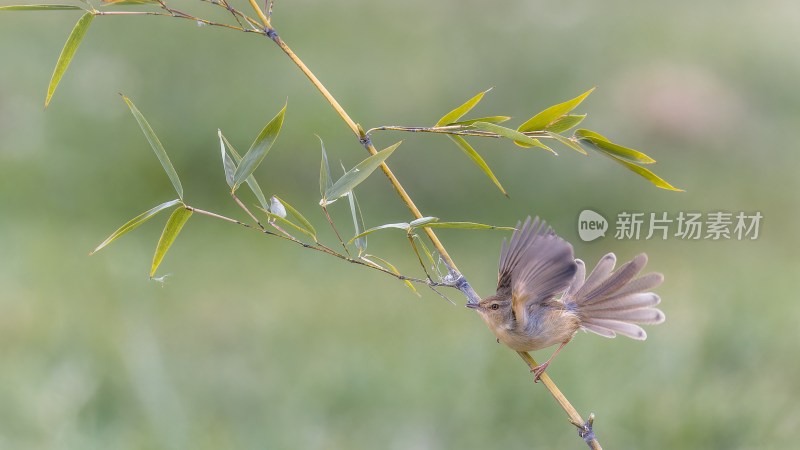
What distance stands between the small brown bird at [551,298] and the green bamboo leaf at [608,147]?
0.20 ft

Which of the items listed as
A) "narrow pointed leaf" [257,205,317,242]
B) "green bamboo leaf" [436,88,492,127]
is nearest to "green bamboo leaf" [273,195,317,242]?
"narrow pointed leaf" [257,205,317,242]

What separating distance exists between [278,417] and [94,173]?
1.59m

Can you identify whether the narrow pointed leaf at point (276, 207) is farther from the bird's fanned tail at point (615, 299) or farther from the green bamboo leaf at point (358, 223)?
the bird's fanned tail at point (615, 299)

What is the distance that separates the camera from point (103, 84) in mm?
3490

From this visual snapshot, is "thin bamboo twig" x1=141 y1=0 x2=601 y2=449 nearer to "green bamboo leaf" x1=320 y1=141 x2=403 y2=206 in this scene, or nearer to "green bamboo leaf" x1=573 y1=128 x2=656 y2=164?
"green bamboo leaf" x1=320 y1=141 x2=403 y2=206

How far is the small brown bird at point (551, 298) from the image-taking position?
58 centimetres

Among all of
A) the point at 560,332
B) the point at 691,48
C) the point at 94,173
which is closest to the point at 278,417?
the point at 560,332

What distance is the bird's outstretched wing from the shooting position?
55cm

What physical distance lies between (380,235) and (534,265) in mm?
2691

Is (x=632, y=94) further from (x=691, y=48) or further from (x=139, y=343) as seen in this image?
(x=139, y=343)

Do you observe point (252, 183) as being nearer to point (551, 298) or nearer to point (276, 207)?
point (276, 207)

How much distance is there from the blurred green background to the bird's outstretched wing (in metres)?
1.24

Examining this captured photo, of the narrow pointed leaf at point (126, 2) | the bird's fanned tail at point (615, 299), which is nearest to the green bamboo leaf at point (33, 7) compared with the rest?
the narrow pointed leaf at point (126, 2)

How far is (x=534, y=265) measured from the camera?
0.58 meters
